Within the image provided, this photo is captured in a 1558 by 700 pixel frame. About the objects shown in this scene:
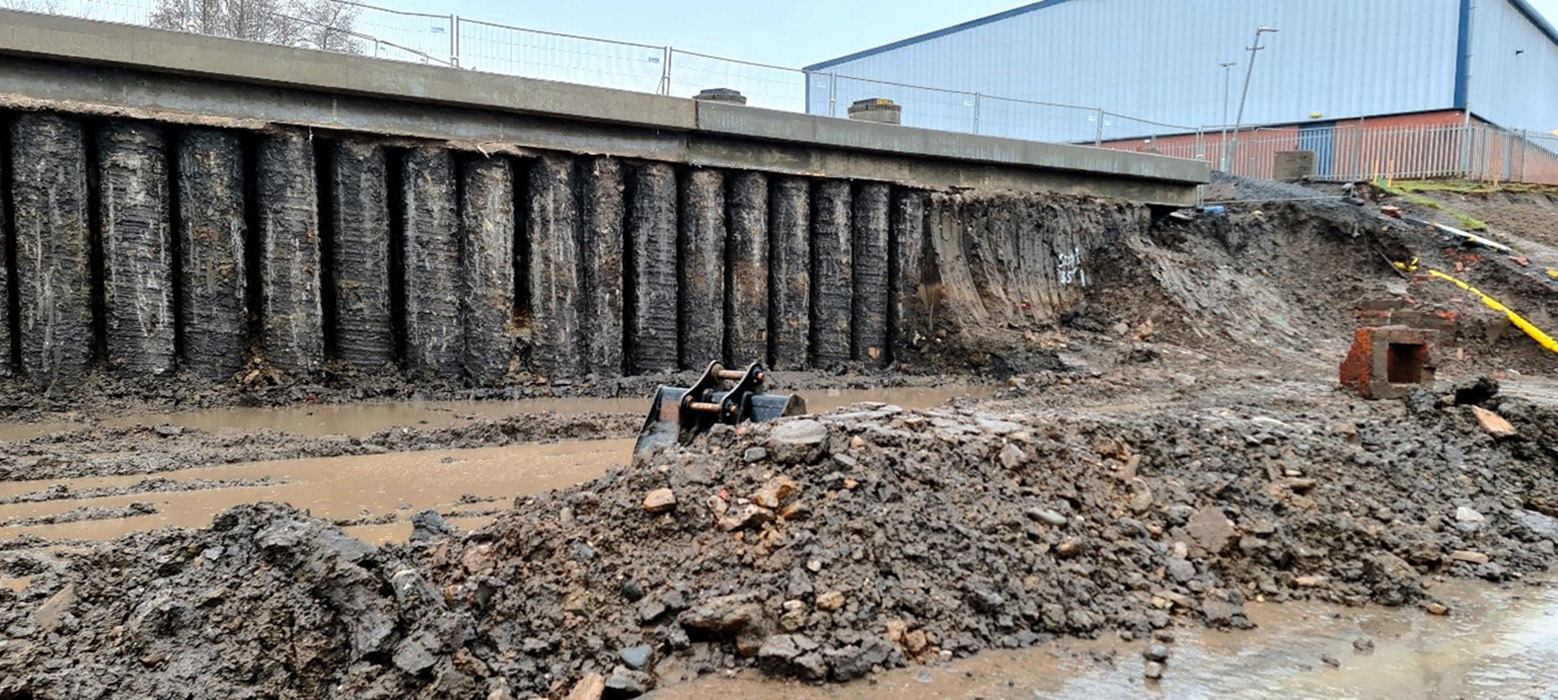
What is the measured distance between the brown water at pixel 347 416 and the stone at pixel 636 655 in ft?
17.3

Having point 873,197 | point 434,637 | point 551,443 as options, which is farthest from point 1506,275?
point 434,637

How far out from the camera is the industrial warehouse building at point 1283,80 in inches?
963

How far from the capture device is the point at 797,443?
5.05 meters

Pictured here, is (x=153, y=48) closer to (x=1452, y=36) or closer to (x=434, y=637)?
(x=434, y=637)

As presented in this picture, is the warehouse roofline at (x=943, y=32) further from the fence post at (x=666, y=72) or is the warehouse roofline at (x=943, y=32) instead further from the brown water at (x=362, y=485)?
the brown water at (x=362, y=485)

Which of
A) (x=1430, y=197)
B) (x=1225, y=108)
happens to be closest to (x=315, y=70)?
(x=1430, y=197)

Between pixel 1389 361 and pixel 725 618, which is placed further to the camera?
pixel 1389 361

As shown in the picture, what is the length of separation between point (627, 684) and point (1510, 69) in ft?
114

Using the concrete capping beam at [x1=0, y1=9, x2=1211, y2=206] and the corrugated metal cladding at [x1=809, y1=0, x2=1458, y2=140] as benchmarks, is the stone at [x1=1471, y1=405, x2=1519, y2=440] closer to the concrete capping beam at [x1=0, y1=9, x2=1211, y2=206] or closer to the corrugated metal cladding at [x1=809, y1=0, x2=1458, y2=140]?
the concrete capping beam at [x1=0, y1=9, x2=1211, y2=206]

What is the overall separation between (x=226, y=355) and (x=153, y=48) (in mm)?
2674

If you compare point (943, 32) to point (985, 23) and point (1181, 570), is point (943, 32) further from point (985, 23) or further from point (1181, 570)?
point (1181, 570)

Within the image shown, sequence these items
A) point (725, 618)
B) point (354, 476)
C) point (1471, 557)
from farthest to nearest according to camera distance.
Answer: point (354, 476) < point (1471, 557) < point (725, 618)

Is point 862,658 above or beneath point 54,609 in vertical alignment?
beneath

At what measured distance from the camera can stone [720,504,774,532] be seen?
453cm
